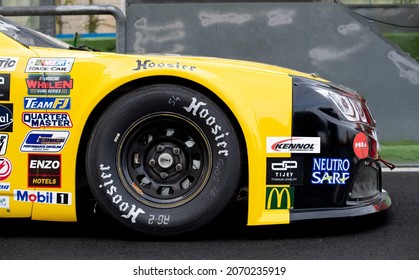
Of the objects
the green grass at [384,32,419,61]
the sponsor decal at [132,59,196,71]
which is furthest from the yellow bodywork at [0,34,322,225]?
the green grass at [384,32,419,61]

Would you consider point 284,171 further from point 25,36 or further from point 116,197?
point 25,36

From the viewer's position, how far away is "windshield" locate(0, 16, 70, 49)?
13.9 ft

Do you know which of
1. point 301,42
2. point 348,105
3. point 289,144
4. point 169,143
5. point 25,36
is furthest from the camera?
point 301,42

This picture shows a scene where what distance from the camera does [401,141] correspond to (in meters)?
7.95

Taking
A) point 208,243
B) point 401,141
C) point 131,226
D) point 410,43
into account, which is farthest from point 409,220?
point 410,43

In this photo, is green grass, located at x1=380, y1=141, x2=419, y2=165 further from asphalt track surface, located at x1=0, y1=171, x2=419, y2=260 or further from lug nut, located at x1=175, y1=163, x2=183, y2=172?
lug nut, located at x1=175, y1=163, x2=183, y2=172

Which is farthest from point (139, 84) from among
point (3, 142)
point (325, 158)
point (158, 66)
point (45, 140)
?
point (325, 158)

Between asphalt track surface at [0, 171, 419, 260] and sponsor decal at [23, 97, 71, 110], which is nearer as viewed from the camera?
asphalt track surface at [0, 171, 419, 260]

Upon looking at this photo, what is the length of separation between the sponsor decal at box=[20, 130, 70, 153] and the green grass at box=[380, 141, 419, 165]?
154 inches

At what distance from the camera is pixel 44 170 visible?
12.9 ft

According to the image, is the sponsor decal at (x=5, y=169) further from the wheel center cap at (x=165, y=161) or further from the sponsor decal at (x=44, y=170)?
the wheel center cap at (x=165, y=161)

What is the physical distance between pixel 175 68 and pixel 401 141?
4633 mm

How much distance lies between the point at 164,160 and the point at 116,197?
0.32 m

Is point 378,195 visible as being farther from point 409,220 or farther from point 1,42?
point 1,42
